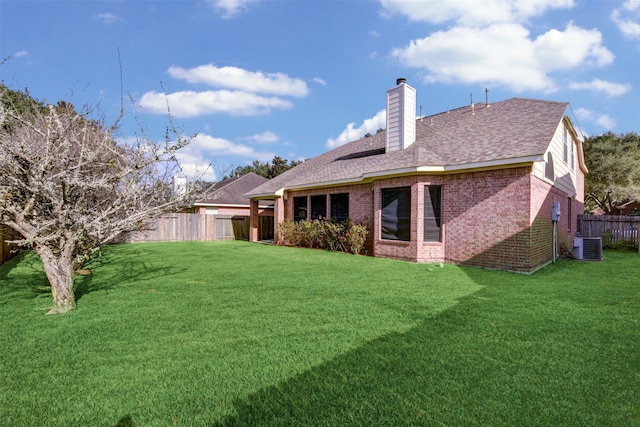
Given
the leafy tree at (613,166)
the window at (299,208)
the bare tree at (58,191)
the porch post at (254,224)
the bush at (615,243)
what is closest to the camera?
the bare tree at (58,191)

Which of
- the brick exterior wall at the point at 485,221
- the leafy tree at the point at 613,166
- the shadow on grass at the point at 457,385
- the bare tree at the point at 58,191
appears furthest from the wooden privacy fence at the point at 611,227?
the bare tree at the point at 58,191

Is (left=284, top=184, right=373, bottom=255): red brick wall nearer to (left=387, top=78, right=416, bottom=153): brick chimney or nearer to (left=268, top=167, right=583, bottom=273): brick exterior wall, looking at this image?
(left=268, top=167, right=583, bottom=273): brick exterior wall

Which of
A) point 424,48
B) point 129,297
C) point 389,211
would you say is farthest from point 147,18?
point 424,48

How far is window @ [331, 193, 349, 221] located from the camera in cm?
1348

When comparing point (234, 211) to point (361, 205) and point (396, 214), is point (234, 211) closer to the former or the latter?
point (361, 205)

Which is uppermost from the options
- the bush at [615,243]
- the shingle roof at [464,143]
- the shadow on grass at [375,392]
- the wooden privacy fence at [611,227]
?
the shingle roof at [464,143]

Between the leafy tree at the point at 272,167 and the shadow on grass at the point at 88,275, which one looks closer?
the shadow on grass at the point at 88,275

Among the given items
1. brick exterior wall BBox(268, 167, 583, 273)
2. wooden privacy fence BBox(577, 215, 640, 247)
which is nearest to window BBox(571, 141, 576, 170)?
wooden privacy fence BBox(577, 215, 640, 247)

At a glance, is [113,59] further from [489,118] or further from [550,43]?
[550,43]

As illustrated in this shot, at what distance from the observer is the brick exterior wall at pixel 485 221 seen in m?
8.54

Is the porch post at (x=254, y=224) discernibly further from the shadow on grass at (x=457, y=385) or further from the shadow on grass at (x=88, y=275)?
the shadow on grass at (x=457, y=385)

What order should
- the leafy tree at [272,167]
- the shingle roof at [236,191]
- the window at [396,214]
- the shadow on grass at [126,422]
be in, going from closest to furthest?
the shadow on grass at [126,422] → the window at [396,214] → the shingle roof at [236,191] → the leafy tree at [272,167]

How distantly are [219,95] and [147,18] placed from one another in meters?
Answer: 14.7

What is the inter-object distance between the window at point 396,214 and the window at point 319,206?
374 centimetres
